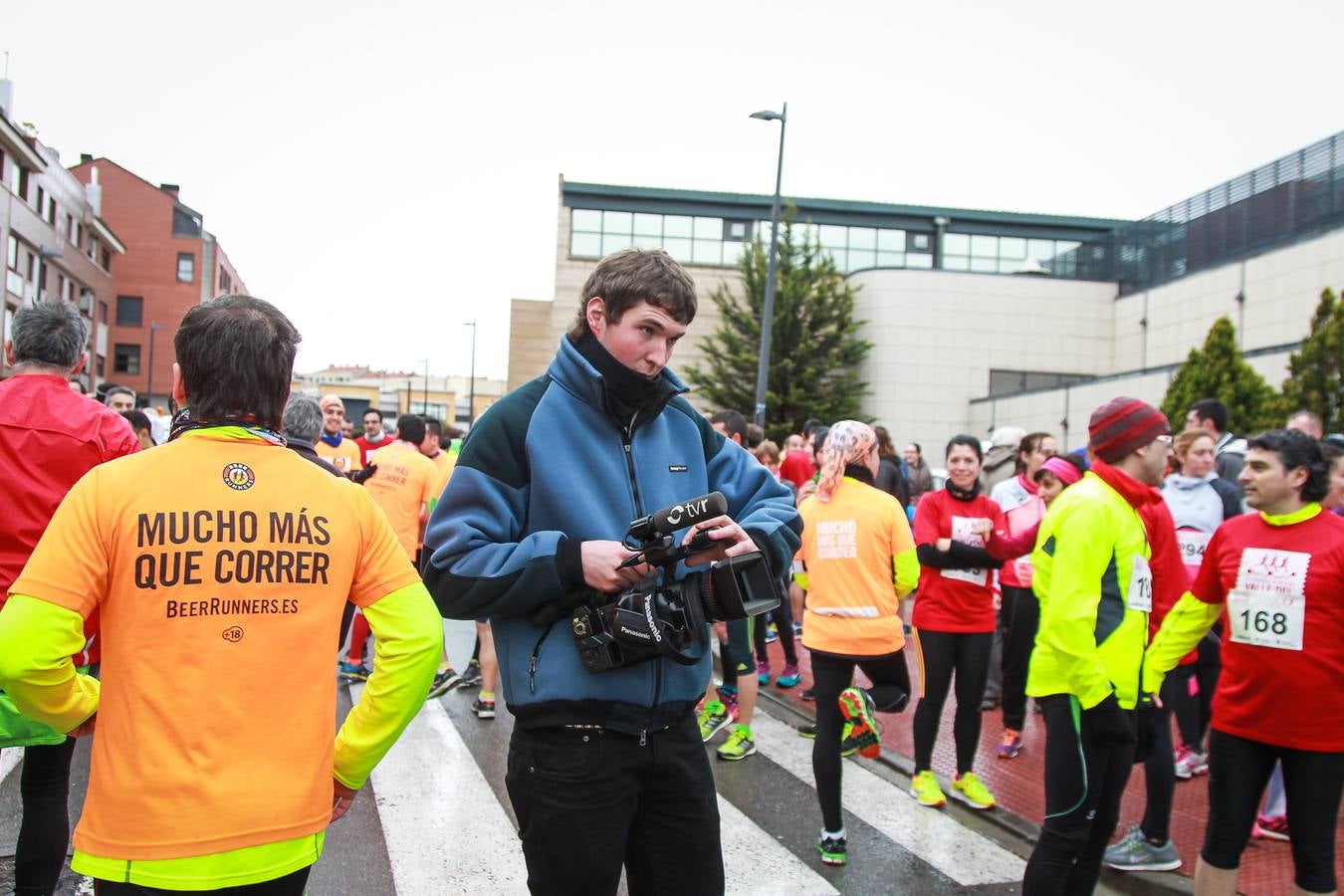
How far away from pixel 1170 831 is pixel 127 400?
10.0m

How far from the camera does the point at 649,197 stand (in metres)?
Result: 39.5

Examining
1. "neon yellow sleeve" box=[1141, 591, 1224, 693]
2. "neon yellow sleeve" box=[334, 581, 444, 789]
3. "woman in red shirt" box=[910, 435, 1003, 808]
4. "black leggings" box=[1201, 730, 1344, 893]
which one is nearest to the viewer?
"neon yellow sleeve" box=[334, 581, 444, 789]

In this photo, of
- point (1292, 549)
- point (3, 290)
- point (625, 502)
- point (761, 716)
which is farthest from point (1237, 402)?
point (3, 290)

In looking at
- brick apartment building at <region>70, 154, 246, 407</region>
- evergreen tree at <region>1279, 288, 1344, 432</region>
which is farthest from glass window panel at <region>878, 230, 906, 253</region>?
brick apartment building at <region>70, 154, 246, 407</region>

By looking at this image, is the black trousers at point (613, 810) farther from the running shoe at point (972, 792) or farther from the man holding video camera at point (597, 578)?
the running shoe at point (972, 792)

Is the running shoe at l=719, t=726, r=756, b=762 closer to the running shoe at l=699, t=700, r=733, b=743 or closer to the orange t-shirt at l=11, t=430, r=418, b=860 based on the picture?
the running shoe at l=699, t=700, r=733, b=743

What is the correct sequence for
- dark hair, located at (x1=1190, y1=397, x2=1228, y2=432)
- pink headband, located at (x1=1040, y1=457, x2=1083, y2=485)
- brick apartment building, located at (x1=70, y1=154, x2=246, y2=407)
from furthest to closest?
1. brick apartment building, located at (x1=70, y1=154, x2=246, y2=407)
2. dark hair, located at (x1=1190, y1=397, x2=1228, y2=432)
3. pink headband, located at (x1=1040, y1=457, x2=1083, y2=485)

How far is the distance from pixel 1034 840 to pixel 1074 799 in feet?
5.86

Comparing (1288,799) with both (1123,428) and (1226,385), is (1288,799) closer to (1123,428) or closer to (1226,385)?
(1123,428)

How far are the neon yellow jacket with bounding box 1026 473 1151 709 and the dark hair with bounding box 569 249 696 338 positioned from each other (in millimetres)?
2003

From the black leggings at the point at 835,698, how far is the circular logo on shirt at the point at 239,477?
12.0 feet

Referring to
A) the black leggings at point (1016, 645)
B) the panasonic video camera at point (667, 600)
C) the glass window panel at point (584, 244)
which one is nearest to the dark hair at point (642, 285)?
the panasonic video camera at point (667, 600)

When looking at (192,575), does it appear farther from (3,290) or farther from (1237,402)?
(3,290)

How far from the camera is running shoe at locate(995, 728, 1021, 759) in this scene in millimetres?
7129
